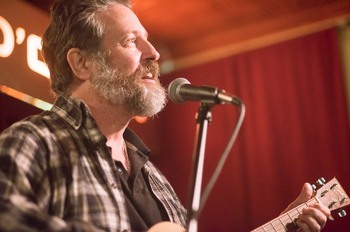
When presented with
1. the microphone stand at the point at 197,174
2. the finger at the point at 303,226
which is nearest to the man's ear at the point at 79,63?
the microphone stand at the point at 197,174

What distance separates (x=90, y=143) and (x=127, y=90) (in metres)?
0.34

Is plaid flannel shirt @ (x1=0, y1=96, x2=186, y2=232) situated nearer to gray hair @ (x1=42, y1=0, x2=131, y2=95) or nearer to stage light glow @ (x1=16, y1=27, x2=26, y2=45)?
gray hair @ (x1=42, y1=0, x2=131, y2=95)

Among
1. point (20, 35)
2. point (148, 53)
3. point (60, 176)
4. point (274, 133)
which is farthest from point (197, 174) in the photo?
point (274, 133)

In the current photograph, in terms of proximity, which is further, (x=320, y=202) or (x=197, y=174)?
(x=320, y=202)

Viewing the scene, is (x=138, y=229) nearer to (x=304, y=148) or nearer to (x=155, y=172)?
(x=155, y=172)

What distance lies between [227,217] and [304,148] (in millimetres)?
1170

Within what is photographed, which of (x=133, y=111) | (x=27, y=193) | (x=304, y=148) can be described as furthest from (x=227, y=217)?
(x=27, y=193)

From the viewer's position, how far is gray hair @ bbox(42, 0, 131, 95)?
1703 millimetres

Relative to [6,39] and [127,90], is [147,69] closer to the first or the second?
[127,90]

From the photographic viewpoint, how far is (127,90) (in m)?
1.62

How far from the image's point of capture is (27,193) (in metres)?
1.05

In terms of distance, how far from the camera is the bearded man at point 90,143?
3.60ft

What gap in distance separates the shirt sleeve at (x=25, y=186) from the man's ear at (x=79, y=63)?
1.69 ft

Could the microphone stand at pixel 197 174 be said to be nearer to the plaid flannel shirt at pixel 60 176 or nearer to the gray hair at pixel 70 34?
the plaid flannel shirt at pixel 60 176
